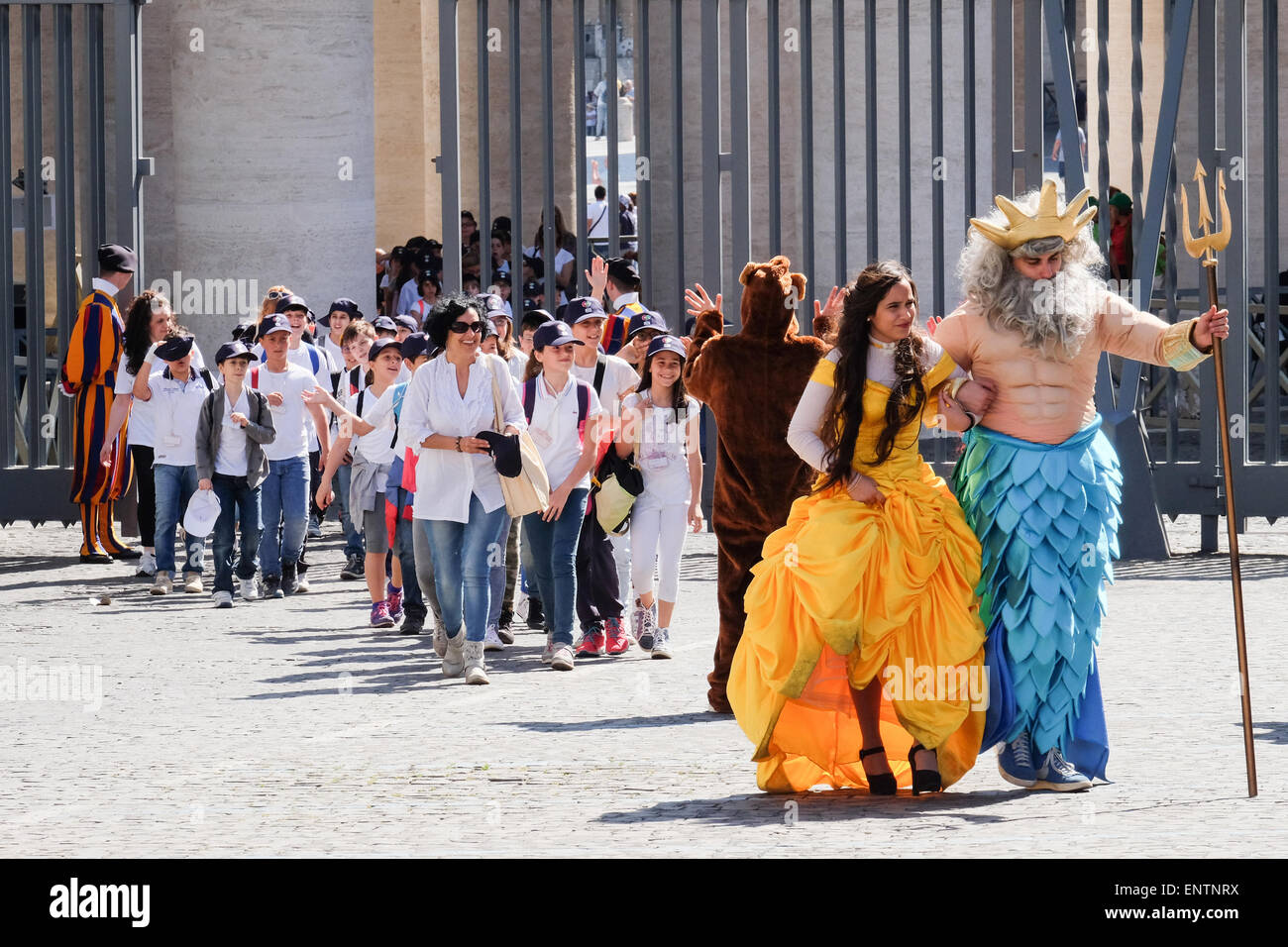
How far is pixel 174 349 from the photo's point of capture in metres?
12.6

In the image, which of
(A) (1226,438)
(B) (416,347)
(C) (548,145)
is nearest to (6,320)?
(C) (548,145)

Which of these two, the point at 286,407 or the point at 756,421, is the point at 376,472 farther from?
the point at 756,421

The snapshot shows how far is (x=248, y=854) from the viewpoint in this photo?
18.6ft

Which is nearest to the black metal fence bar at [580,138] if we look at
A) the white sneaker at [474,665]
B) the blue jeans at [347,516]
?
the blue jeans at [347,516]

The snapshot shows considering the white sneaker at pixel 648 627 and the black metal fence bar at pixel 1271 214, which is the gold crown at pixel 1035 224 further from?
the black metal fence bar at pixel 1271 214

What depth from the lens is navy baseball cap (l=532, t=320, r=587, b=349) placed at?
986 centimetres

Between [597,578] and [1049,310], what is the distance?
399 centimetres

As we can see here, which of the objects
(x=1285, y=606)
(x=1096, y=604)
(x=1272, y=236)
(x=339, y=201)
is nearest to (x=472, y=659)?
(x=1096, y=604)

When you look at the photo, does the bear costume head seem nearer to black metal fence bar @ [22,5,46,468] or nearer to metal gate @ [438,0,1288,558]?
metal gate @ [438,0,1288,558]

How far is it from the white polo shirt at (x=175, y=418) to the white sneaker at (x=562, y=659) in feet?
11.9

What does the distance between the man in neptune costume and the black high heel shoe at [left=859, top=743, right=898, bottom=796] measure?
0.33 meters

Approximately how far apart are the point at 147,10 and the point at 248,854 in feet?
53.3

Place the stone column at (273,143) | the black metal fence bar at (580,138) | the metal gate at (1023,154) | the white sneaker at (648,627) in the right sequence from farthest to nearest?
1. the stone column at (273,143)
2. the black metal fence bar at (580,138)
3. the metal gate at (1023,154)
4. the white sneaker at (648,627)

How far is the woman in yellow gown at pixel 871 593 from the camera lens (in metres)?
6.54
